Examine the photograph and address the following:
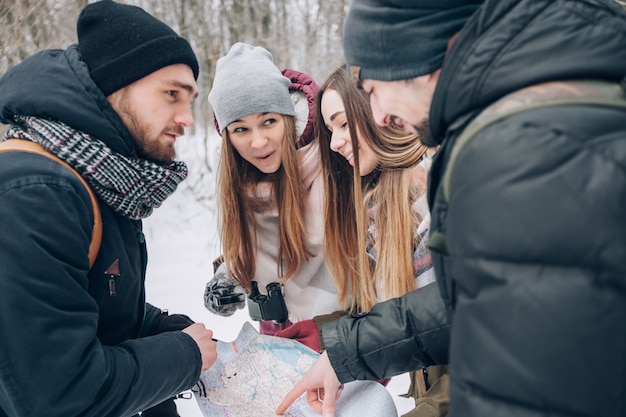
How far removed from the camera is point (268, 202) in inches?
104

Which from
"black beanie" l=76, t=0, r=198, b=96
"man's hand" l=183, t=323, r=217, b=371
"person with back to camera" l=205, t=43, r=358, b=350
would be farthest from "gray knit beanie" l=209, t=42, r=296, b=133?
"man's hand" l=183, t=323, r=217, b=371

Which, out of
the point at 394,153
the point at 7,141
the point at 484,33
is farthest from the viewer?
the point at 394,153

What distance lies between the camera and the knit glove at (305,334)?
199 cm

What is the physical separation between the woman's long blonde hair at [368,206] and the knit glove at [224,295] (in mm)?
569

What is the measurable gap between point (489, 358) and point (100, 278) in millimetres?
1109

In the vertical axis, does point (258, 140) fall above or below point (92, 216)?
below

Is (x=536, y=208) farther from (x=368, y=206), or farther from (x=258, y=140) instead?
(x=258, y=140)

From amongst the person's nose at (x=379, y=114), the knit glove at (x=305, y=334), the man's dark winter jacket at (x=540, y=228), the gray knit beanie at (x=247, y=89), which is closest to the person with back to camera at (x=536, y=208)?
the man's dark winter jacket at (x=540, y=228)

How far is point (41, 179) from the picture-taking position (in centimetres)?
125

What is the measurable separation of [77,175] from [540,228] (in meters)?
1.16

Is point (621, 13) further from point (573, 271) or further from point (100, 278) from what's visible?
point (100, 278)

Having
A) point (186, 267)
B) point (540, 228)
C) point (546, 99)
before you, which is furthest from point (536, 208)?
point (186, 267)

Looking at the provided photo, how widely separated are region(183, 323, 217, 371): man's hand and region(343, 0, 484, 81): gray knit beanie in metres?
1.03

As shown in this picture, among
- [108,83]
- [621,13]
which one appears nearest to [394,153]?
[108,83]
